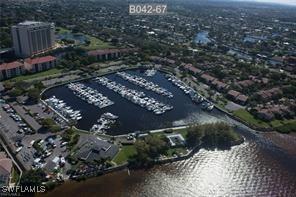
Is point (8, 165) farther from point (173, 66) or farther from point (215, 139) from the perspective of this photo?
point (173, 66)

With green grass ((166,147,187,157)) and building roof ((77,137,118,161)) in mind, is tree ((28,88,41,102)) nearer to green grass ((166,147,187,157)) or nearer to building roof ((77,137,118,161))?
building roof ((77,137,118,161))

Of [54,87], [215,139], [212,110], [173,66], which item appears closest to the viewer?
[215,139]

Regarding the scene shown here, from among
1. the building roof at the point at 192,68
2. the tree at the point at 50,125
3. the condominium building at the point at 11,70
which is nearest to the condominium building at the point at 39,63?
the condominium building at the point at 11,70

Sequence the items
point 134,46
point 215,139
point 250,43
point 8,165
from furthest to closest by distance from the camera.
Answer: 1. point 250,43
2. point 134,46
3. point 215,139
4. point 8,165

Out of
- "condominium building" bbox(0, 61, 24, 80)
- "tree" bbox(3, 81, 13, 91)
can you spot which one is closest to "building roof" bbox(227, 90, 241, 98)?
"tree" bbox(3, 81, 13, 91)

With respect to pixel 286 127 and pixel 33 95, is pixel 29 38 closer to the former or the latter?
pixel 33 95

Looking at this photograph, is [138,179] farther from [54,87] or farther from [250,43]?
[250,43]

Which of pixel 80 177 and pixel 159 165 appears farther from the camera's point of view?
pixel 159 165

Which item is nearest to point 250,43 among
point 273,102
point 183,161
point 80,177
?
point 273,102
